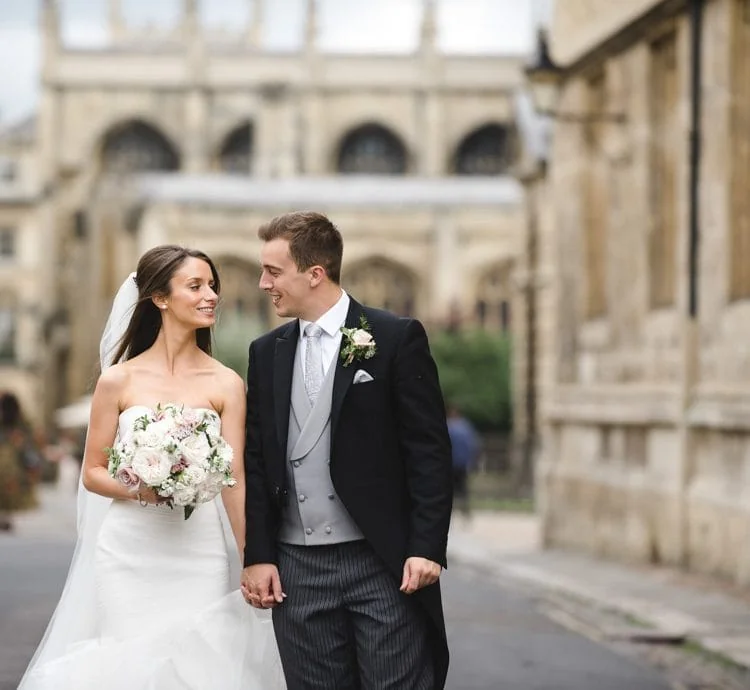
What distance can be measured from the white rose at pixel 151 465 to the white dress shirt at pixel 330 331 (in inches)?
17.5

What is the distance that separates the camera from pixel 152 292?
15.4 feet

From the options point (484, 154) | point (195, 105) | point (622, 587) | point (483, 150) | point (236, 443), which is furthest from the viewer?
point (484, 154)

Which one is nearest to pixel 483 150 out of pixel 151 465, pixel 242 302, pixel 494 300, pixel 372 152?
pixel 372 152

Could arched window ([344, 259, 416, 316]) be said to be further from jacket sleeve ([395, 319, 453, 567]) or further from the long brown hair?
jacket sleeve ([395, 319, 453, 567])

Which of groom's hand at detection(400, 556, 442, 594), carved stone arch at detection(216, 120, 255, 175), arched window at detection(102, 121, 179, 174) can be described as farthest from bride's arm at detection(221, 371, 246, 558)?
arched window at detection(102, 121, 179, 174)

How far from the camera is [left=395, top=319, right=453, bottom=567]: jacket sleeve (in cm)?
417

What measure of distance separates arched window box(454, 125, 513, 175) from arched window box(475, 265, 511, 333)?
20388 mm

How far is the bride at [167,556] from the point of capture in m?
4.60

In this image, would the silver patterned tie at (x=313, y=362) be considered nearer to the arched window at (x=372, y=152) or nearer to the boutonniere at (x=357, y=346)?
the boutonniere at (x=357, y=346)

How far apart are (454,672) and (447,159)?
61733 millimetres

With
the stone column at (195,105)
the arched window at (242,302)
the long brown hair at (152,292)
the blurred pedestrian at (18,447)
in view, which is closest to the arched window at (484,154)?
the stone column at (195,105)

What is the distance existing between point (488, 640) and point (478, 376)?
30.2 metres

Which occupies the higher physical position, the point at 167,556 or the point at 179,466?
the point at 179,466

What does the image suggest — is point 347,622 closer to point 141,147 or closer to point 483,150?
point 141,147
